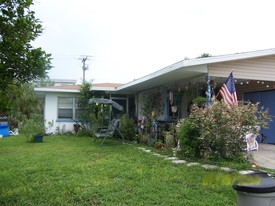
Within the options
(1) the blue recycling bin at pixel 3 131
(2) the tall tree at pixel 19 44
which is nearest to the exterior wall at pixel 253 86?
(2) the tall tree at pixel 19 44

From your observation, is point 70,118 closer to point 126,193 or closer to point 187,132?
point 187,132

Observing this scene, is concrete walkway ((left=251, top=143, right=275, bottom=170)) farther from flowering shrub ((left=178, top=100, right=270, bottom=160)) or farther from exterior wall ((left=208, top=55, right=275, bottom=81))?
exterior wall ((left=208, top=55, right=275, bottom=81))

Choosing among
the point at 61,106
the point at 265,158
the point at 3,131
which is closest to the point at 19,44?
the point at 265,158

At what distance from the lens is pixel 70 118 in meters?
16.0

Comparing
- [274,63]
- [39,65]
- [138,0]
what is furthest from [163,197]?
[138,0]

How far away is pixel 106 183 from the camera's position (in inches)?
195

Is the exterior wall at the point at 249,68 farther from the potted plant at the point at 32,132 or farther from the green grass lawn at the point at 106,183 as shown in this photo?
the potted plant at the point at 32,132

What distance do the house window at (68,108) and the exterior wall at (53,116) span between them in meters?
0.27

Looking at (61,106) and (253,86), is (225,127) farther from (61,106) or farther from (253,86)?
(61,106)

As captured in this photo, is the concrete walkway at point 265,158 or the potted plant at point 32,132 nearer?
the concrete walkway at point 265,158

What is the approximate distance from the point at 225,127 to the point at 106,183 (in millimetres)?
3114

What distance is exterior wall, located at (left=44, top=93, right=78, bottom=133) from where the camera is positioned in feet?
51.0

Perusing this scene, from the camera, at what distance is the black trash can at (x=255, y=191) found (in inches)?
79.4

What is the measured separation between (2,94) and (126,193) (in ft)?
7.66
